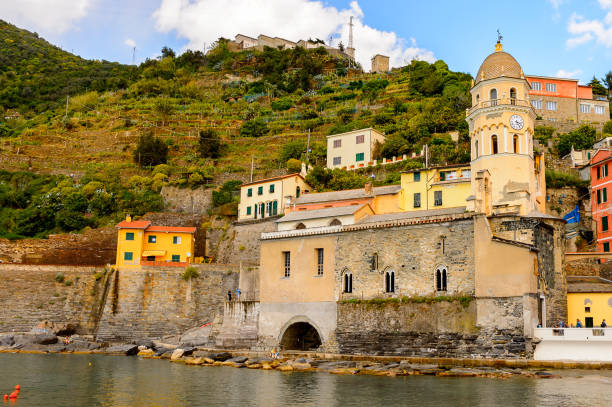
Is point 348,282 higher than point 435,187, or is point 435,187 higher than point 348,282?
point 435,187

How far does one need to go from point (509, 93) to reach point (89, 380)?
1051 inches

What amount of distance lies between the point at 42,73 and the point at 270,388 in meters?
95.7

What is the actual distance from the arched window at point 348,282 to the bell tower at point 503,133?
8610mm

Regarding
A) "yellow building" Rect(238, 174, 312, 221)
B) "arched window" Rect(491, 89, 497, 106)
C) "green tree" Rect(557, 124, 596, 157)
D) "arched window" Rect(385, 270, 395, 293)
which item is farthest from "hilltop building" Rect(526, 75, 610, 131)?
"arched window" Rect(385, 270, 395, 293)

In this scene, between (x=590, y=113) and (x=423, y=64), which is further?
(x=423, y=64)

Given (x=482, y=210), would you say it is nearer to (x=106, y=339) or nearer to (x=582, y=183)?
(x=582, y=183)

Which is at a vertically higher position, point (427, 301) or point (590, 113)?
point (590, 113)

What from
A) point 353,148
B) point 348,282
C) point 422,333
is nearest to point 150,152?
point 353,148

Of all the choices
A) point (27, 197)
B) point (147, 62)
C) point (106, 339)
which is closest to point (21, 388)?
point (106, 339)

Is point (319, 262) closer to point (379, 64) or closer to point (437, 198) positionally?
point (437, 198)

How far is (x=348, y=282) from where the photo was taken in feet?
108

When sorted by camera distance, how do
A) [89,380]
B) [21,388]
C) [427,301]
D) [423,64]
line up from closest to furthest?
[21,388] → [89,380] → [427,301] → [423,64]

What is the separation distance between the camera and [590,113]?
6391cm

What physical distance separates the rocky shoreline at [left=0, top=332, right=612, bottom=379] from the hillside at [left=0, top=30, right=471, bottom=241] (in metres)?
15.9
